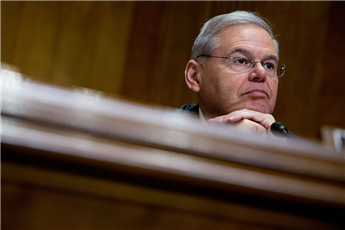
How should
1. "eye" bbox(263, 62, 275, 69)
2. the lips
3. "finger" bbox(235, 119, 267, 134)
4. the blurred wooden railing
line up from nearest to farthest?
the blurred wooden railing, "finger" bbox(235, 119, 267, 134), the lips, "eye" bbox(263, 62, 275, 69)

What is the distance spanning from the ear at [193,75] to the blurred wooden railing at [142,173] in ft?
2.98

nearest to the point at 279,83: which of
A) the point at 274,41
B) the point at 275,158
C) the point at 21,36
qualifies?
the point at 274,41

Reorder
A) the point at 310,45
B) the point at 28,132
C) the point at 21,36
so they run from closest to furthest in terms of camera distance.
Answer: the point at 28,132 → the point at 21,36 → the point at 310,45

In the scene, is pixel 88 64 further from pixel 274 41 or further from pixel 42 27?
pixel 274 41

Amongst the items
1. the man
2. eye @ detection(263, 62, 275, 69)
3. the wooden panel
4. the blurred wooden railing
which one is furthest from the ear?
the blurred wooden railing

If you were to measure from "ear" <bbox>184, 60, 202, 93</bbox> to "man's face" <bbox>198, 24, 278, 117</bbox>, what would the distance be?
0.01 meters

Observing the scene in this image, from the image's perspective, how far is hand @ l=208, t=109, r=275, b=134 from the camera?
2.97 ft

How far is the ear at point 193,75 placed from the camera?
119 cm

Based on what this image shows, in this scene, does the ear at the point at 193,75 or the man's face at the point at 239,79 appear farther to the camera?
the ear at the point at 193,75

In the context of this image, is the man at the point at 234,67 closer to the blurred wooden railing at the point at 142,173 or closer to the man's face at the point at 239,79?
the man's face at the point at 239,79

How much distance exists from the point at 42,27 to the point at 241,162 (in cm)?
70

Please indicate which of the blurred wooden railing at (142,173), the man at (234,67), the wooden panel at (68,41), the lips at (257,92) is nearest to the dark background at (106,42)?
the wooden panel at (68,41)

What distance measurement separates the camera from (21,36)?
0.80 metres

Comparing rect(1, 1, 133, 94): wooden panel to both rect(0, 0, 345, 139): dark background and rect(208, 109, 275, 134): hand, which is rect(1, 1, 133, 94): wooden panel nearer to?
rect(0, 0, 345, 139): dark background
